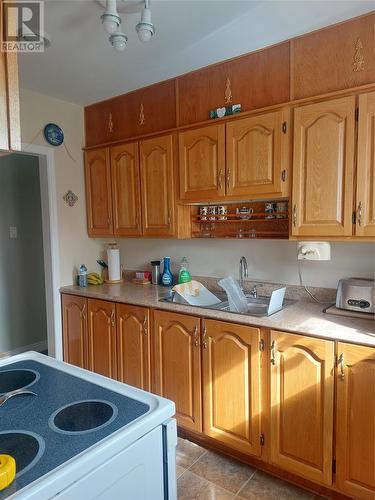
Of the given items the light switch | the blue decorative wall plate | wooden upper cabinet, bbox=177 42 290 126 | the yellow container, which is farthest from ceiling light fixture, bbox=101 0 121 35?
→ the light switch

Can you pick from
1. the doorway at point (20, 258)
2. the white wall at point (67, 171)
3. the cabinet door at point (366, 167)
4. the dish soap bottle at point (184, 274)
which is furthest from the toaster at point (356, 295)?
the doorway at point (20, 258)

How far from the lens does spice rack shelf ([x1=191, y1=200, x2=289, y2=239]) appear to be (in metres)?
2.19

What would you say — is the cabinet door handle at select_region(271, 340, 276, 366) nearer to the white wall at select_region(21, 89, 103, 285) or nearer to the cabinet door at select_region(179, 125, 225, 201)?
the cabinet door at select_region(179, 125, 225, 201)

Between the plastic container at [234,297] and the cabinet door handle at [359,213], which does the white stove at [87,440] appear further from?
the cabinet door handle at [359,213]

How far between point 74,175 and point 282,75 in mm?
1865

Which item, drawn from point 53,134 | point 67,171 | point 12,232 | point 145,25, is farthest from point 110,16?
point 12,232

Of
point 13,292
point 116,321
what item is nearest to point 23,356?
point 116,321

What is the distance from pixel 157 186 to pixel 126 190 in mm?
337

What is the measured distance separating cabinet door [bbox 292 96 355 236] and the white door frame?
192 cm

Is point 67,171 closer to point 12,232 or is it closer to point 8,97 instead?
point 12,232

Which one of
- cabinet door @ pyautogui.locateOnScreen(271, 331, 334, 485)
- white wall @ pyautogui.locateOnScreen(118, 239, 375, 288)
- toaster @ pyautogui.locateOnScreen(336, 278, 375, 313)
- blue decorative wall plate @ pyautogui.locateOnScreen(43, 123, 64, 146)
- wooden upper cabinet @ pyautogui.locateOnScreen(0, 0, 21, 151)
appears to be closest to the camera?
wooden upper cabinet @ pyautogui.locateOnScreen(0, 0, 21, 151)

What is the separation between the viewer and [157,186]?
251 centimetres

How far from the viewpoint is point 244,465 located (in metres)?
1.99

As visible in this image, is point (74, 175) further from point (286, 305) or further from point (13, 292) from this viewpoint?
point (286, 305)
